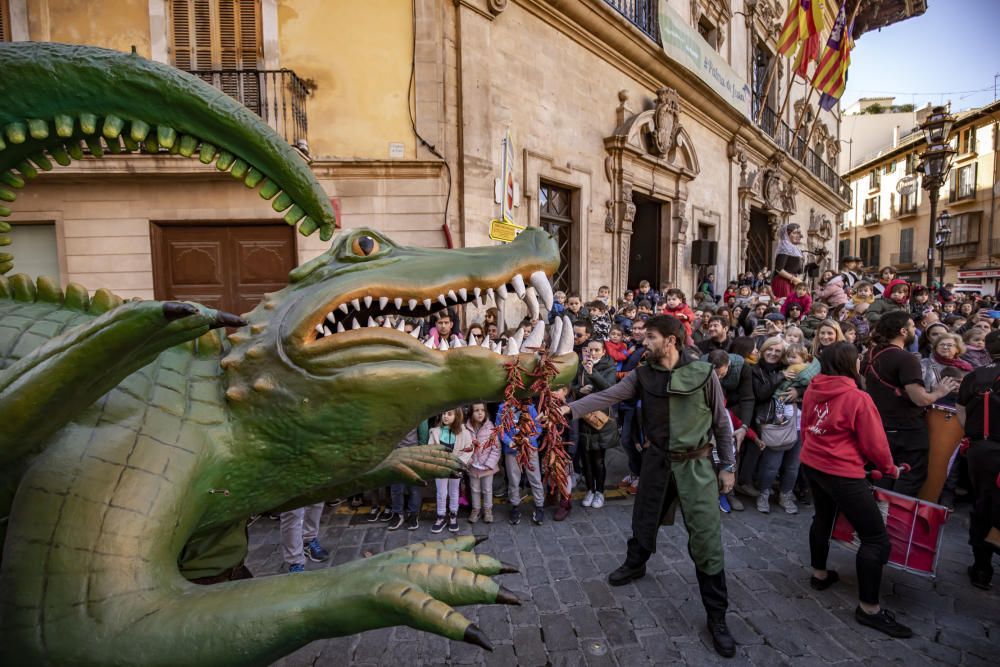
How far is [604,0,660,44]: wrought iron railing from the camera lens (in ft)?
35.7

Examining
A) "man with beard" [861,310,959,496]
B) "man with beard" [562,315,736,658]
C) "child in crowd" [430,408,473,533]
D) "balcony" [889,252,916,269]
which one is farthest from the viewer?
"balcony" [889,252,916,269]

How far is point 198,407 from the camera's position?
136 centimetres

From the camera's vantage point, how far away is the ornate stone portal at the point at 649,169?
1052 centimetres

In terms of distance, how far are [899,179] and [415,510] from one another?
46.3 metres

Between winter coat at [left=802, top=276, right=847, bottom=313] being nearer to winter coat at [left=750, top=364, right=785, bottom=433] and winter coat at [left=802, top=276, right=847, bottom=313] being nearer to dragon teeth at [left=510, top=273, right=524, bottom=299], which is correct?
winter coat at [left=750, top=364, right=785, bottom=433]

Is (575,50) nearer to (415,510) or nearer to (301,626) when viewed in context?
(415,510)

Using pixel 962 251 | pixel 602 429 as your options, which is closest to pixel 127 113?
pixel 602 429

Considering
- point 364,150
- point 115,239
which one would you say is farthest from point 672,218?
point 115,239

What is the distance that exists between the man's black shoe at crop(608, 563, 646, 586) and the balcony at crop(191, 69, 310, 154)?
21.8 feet

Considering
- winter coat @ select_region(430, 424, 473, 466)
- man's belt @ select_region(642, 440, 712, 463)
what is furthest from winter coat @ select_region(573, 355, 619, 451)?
man's belt @ select_region(642, 440, 712, 463)

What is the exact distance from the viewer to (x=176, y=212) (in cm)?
722

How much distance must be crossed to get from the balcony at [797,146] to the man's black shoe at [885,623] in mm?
17265

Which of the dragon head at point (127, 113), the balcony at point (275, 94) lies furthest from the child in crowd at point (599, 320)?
the dragon head at point (127, 113)

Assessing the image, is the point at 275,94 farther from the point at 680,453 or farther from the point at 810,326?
the point at 810,326
